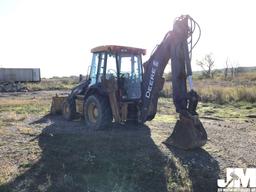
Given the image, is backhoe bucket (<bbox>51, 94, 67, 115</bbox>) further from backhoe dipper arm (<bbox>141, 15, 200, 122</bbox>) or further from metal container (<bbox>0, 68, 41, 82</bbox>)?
metal container (<bbox>0, 68, 41, 82</bbox>)

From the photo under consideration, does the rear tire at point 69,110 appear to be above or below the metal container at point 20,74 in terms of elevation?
below

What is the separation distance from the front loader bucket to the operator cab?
101 inches

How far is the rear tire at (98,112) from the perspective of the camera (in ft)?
31.3

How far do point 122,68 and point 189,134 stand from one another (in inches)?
135

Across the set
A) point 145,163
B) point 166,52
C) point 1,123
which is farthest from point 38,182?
point 1,123

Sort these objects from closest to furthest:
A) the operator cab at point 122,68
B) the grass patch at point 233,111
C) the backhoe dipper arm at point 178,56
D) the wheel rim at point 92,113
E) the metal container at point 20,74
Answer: the backhoe dipper arm at point 178,56
the operator cab at point 122,68
the wheel rim at point 92,113
the grass patch at point 233,111
the metal container at point 20,74

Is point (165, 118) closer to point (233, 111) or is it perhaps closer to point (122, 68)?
point (122, 68)

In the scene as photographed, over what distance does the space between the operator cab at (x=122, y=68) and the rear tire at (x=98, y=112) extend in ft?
1.69

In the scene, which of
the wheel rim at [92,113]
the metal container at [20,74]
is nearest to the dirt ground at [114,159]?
the wheel rim at [92,113]

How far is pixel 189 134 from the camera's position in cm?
728

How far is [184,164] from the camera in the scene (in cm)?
625

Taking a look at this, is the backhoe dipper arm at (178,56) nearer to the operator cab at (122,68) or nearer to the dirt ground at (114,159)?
the dirt ground at (114,159)

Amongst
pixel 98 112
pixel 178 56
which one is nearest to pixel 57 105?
pixel 98 112

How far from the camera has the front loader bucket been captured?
285 inches
